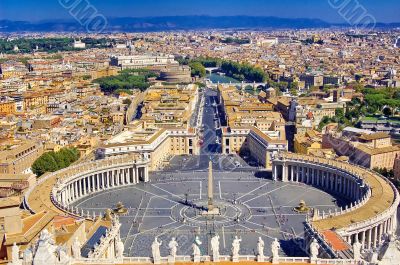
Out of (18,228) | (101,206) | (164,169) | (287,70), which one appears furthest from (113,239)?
(287,70)

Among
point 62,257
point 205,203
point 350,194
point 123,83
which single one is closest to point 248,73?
point 123,83

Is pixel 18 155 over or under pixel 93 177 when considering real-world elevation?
over

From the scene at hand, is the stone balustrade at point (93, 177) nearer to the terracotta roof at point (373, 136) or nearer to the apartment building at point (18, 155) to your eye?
the apartment building at point (18, 155)

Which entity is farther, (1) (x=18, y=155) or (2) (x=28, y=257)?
(1) (x=18, y=155)

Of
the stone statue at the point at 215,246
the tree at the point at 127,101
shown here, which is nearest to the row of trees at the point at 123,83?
the tree at the point at 127,101

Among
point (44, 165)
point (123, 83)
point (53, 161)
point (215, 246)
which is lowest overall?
point (44, 165)

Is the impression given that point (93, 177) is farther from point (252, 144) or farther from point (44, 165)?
point (252, 144)

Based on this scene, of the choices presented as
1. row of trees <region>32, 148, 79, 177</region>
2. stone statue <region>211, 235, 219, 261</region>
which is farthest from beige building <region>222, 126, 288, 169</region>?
stone statue <region>211, 235, 219, 261</region>
